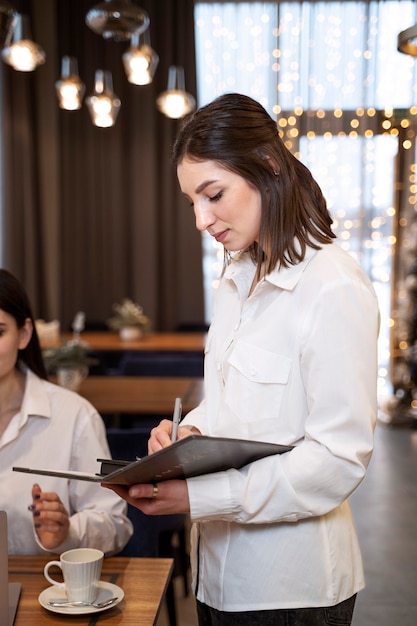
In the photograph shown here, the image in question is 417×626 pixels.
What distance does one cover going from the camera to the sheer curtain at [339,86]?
769 centimetres

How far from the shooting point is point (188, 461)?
3.88ft

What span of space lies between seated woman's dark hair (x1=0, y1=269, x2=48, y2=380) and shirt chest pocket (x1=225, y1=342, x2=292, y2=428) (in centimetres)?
89

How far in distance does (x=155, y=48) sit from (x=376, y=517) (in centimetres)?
531

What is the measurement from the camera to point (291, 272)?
50.7 inches

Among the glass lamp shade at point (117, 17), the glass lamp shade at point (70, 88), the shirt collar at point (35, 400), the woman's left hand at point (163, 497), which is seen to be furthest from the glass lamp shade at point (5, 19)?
the woman's left hand at point (163, 497)

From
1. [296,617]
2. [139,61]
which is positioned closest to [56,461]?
[296,617]

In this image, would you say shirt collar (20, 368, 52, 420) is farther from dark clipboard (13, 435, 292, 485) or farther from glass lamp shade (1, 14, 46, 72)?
glass lamp shade (1, 14, 46, 72)

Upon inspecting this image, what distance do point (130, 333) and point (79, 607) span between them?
15.0 ft

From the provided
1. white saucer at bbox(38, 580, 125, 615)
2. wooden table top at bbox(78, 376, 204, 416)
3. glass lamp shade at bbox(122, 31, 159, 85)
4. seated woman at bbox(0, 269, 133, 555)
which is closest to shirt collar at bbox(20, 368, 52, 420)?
seated woman at bbox(0, 269, 133, 555)

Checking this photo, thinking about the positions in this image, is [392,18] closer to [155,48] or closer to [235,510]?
[155,48]

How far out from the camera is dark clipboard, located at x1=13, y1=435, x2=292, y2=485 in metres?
1.11

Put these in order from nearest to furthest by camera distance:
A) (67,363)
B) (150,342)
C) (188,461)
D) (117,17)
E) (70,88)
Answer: (188,461) → (117,17) → (67,363) → (70,88) → (150,342)

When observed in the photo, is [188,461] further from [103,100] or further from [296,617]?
[103,100]

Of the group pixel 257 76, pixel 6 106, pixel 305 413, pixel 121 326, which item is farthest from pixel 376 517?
pixel 6 106
